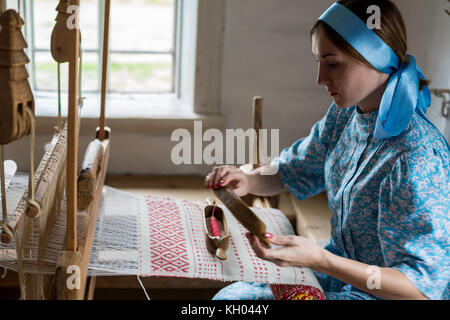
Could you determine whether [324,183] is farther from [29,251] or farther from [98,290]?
[98,290]

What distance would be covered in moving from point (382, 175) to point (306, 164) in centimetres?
42

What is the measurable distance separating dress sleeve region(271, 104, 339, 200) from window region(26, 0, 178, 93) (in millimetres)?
1231

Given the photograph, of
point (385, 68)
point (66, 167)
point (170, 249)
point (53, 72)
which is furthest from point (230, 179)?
point (53, 72)

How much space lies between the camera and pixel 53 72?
9.56ft

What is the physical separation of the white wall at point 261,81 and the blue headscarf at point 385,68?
1210 mm

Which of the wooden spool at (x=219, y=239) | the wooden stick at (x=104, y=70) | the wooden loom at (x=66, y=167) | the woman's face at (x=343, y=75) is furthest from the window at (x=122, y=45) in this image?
the woman's face at (x=343, y=75)

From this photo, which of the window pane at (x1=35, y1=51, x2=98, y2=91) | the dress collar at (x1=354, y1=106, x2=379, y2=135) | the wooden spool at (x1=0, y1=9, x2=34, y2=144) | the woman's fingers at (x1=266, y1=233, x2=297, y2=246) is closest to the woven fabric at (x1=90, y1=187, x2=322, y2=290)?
the woman's fingers at (x1=266, y1=233, x2=297, y2=246)

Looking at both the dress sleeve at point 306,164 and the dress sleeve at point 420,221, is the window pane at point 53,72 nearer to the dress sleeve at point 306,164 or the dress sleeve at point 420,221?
the dress sleeve at point 306,164

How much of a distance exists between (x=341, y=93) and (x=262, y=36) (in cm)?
130

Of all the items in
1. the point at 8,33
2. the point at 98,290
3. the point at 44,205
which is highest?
the point at 8,33
